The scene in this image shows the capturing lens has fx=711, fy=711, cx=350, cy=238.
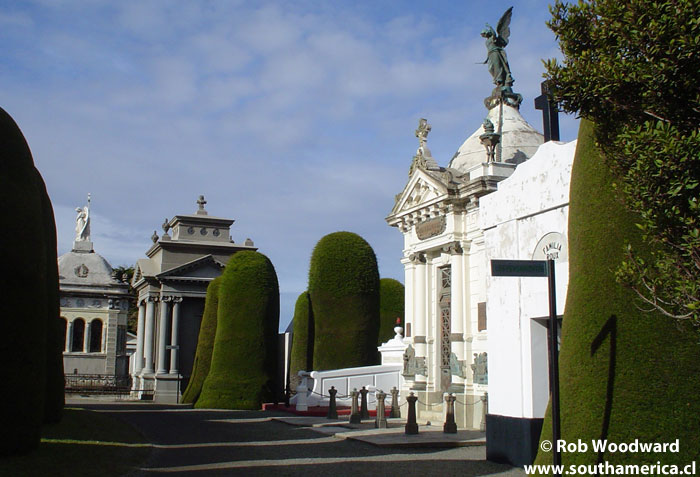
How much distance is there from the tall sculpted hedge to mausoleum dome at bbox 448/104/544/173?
12.8 m

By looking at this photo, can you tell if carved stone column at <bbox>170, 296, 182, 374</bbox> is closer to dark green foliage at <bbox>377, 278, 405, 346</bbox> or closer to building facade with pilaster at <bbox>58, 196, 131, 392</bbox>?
dark green foliage at <bbox>377, 278, 405, 346</bbox>

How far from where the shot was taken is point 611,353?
7.66m

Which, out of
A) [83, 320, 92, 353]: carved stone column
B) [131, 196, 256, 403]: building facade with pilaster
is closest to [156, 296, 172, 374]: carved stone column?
[131, 196, 256, 403]: building facade with pilaster

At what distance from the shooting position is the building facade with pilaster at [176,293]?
39.2 m

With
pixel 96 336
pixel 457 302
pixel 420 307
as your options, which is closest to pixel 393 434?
pixel 457 302

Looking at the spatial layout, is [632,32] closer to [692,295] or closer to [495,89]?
Result: [692,295]

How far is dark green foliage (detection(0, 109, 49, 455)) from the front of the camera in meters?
10.4

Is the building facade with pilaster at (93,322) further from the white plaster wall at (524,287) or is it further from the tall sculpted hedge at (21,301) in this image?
the white plaster wall at (524,287)

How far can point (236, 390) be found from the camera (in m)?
26.5

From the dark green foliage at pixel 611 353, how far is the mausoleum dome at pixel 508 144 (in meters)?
12.8

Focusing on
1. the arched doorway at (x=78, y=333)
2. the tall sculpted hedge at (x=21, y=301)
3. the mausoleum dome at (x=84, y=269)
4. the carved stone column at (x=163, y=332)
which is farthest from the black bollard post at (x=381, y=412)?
the mausoleum dome at (x=84, y=269)

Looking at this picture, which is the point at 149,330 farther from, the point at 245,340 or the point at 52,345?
the point at 52,345

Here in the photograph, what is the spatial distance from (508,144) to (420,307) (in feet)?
18.5

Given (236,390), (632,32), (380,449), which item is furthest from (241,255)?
(632,32)
